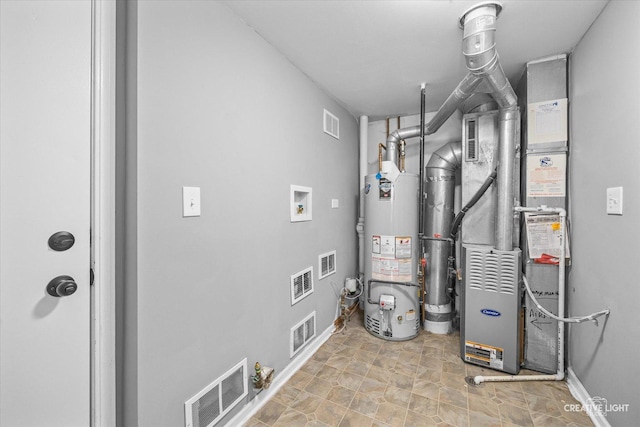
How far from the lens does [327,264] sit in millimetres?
2570

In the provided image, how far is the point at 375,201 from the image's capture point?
2619 mm

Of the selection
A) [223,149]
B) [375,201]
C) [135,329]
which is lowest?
[135,329]

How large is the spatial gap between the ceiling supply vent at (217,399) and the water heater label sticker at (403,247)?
1.63 meters

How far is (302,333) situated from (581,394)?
6.28 ft

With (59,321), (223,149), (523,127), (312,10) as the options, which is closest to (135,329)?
(59,321)

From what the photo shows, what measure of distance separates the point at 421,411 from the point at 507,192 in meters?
1.71

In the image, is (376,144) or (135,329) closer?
(135,329)

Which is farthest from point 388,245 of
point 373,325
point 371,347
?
point 371,347

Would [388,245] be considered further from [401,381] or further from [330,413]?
[330,413]

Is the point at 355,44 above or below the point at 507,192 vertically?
above

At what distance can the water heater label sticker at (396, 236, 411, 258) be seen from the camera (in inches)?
98.5

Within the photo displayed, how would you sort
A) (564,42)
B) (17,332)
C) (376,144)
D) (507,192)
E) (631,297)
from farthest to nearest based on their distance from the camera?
(376,144), (507,192), (564,42), (631,297), (17,332)

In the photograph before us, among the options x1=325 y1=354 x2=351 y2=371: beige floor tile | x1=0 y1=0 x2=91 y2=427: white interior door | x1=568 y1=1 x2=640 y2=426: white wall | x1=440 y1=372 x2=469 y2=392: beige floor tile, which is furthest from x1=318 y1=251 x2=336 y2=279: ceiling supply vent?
x1=568 y1=1 x2=640 y2=426: white wall

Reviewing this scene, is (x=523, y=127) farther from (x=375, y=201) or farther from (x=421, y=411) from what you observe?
(x=421, y=411)
